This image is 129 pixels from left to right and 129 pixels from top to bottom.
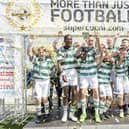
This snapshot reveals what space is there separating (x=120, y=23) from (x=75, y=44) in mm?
1178

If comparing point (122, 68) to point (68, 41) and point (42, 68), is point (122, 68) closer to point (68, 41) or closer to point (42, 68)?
point (68, 41)

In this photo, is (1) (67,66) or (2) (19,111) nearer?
(1) (67,66)

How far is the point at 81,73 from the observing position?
7895 mm

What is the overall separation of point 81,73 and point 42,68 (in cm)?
76

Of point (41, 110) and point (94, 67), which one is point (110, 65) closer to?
point (94, 67)

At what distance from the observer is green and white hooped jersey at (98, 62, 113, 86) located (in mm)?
8016

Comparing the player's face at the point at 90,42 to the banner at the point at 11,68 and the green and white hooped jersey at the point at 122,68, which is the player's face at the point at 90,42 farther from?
the banner at the point at 11,68

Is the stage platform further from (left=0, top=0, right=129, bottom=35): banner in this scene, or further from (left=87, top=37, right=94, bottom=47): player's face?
(left=0, top=0, right=129, bottom=35): banner

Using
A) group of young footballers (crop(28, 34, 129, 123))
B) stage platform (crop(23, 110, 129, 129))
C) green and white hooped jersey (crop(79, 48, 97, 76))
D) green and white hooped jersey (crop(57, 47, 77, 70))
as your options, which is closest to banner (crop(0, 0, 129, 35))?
group of young footballers (crop(28, 34, 129, 123))

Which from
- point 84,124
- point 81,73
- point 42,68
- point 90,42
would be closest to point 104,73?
point 81,73

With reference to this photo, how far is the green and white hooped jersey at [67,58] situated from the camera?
25.8 ft

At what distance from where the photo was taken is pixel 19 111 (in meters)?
9.05

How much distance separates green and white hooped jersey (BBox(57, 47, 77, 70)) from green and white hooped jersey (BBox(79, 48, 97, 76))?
0.65ft

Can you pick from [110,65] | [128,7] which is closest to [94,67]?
[110,65]
